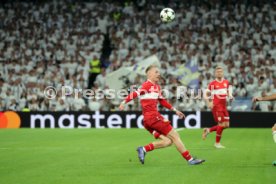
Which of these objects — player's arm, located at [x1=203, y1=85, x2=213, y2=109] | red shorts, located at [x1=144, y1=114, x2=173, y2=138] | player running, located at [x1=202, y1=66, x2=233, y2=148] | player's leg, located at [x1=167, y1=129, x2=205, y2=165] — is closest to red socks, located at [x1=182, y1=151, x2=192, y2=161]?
player's leg, located at [x1=167, y1=129, x2=205, y2=165]

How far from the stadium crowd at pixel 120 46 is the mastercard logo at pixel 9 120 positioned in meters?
0.65

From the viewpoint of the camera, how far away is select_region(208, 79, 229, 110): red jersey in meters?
18.5

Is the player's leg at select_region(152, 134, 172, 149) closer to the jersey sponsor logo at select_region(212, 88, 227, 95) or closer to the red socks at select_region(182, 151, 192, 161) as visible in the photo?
the red socks at select_region(182, 151, 192, 161)

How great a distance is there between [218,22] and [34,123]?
11322mm

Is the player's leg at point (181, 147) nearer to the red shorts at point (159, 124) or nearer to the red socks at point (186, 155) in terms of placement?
the red socks at point (186, 155)

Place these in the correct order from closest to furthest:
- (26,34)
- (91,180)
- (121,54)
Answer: (91,180) < (121,54) < (26,34)

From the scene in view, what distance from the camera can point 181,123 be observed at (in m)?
28.6

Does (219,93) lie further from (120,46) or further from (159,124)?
(120,46)

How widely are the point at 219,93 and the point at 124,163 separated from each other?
6193mm

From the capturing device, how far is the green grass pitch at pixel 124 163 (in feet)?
34.5

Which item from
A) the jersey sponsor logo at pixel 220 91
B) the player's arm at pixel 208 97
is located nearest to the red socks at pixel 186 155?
the player's arm at pixel 208 97

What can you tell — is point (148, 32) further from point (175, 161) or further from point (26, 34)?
point (175, 161)

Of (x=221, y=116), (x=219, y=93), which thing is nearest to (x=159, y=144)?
(x=221, y=116)

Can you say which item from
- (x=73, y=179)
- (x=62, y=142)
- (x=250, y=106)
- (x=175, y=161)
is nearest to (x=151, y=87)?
(x=175, y=161)
